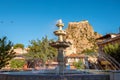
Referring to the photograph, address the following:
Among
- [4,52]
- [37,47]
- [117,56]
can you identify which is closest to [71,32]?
[37,47]

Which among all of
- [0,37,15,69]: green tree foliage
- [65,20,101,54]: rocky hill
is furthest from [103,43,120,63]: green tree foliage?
[65,20,101,54]: rocky hill

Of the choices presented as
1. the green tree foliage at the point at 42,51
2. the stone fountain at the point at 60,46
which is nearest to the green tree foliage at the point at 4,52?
the stone fountain at the point at 60,46

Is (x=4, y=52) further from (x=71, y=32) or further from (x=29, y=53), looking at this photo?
(x=71, y=32)

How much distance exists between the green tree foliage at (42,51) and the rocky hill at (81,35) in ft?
166

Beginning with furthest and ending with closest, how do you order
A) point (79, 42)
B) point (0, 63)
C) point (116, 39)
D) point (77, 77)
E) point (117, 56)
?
1. point (79, 42)
2. point (116, 39)
3. point (117, 56)
4. point (0, 63)
5. point (77, 77)

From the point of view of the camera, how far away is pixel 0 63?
26859 mm

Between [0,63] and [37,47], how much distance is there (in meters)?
24.9

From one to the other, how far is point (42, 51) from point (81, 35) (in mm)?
60565

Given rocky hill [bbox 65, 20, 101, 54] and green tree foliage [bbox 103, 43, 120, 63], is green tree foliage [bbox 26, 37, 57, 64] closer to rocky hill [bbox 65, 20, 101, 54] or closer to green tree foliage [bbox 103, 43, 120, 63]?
green tree foliage [bbox 103, 43, 120, 63]

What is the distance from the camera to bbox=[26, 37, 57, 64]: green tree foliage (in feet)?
162

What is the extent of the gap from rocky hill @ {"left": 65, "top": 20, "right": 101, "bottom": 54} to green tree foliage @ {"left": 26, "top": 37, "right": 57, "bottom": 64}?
166 ft

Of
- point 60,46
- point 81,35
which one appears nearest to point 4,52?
point 60,46

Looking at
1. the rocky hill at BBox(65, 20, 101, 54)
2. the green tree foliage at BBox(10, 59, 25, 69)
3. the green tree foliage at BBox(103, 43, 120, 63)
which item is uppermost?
the rocky hill at BBox(65, 20, 101, 54)

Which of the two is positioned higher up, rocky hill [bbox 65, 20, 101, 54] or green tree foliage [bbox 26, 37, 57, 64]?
rocky hill [bbox 65, 20, 101, 54]
